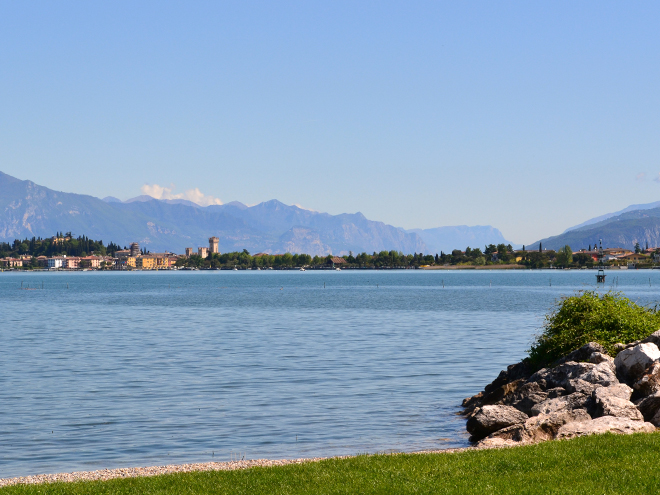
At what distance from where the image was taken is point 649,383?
22.7 metres

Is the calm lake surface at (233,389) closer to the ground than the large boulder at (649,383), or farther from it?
closer to the ground

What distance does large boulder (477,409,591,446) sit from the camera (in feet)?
65.2

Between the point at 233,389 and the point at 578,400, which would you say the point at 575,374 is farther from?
the point at 233,389

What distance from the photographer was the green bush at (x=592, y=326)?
28.4 metres

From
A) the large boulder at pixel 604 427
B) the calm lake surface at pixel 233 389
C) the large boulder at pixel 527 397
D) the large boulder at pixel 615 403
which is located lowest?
the calm lake surface at pixel 233 389

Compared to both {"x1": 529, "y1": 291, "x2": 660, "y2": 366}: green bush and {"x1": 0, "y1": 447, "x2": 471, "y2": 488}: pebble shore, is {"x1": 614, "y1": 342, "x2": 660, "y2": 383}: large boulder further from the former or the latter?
{"x1": 0, "y1": 447, "x2": 471, "y2": 488}: pebble shore

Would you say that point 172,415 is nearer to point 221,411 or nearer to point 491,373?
point 221,411

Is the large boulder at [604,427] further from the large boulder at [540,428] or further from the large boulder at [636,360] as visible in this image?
the large boulder at [636,360]

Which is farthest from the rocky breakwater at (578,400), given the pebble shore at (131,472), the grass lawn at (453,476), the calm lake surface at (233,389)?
the pebble shore at (131,472)

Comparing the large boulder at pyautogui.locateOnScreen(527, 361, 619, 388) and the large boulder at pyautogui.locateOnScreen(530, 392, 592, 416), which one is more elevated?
the large boulder at pyautogui.locateOnScreen(527, 361, 619, 388)

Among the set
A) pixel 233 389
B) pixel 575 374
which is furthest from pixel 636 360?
pixel 233 389

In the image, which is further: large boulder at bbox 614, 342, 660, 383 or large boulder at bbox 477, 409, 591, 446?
large boulder at bbox 614, 342, 660, 383

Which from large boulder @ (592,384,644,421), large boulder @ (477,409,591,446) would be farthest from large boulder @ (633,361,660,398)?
large boulder @ (477,409,591,446)

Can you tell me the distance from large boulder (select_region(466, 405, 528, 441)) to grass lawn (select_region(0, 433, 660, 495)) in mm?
5654
